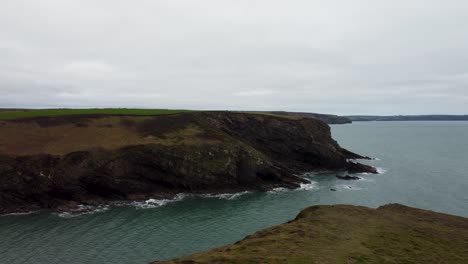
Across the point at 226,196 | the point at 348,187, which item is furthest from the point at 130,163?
the point at 348,187

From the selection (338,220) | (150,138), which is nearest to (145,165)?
(150,138)

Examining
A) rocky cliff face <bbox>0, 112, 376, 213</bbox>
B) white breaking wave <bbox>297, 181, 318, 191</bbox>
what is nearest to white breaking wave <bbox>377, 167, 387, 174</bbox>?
rocky cliff face <bbox>0, 112, 376, 213</bbox>

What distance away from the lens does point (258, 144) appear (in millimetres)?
102938

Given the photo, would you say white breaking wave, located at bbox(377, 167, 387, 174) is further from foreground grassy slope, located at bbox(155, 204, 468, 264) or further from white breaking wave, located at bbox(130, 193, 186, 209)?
foreground grassy slope, located at bbox(155, 204, 468, 264)

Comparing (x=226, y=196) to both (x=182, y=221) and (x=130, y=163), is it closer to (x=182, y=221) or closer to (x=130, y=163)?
(x=182, y=221)

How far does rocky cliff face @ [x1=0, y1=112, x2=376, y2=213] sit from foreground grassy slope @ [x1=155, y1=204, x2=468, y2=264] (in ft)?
129

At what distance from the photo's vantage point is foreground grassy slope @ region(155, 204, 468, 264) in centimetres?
2605

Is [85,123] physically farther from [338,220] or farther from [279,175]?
[338,220]

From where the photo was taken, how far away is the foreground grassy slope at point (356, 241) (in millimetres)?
26047

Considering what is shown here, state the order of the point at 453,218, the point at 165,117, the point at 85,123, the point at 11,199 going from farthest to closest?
the point at 165,117 → the point at 85,123 → the point at 11,199 → the point at 453,218

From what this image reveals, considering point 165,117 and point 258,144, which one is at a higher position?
point 165,117

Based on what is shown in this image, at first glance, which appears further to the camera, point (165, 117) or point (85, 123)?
point (165, 117)

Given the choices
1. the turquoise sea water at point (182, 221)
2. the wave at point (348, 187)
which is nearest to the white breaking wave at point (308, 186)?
the turquoise sea water at point (182, 221)

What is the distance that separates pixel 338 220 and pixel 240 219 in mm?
22131
